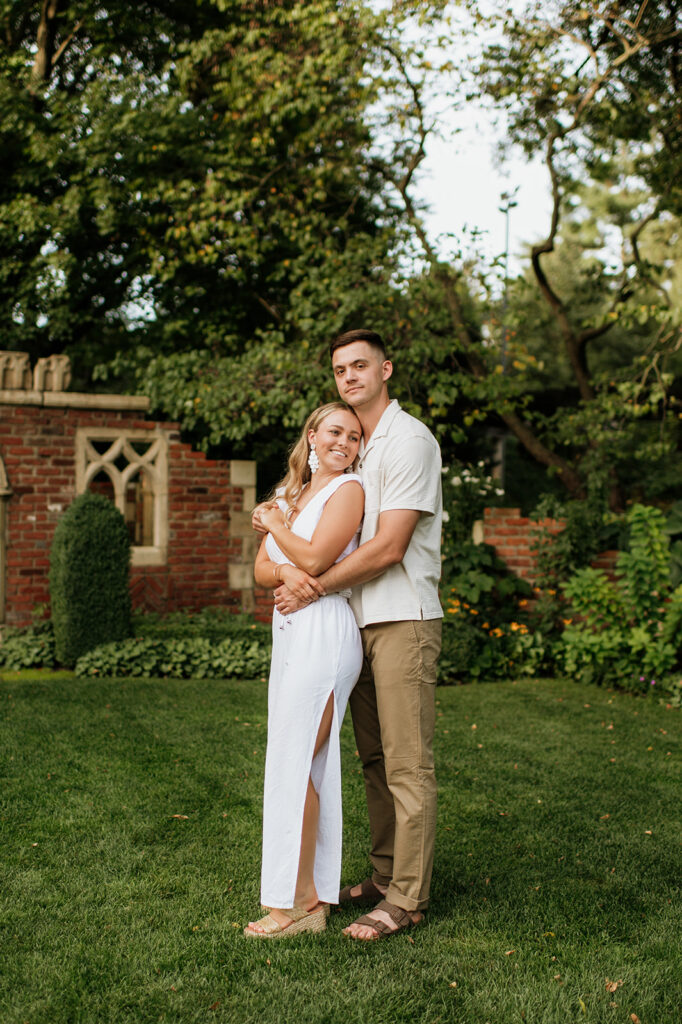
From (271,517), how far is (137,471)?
7119 millimetres

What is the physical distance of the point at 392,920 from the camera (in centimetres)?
306

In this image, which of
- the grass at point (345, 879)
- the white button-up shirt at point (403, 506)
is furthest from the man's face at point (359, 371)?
the grass at point (345, 879)

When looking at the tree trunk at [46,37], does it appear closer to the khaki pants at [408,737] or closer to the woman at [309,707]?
the woman at [309,707]

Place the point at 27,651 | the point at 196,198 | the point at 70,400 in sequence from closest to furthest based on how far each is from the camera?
the point at 27,651 → the point at 70,400 → the point at 196,198

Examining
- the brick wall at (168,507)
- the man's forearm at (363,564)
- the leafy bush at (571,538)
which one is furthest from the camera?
the brick wall at (168,507)

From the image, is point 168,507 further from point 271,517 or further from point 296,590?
point 296,590

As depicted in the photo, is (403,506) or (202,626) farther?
(202,626)

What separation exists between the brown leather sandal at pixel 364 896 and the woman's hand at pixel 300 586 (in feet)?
3.79

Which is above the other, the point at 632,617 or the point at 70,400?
the point at 70,400

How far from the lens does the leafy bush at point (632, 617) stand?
6.96m

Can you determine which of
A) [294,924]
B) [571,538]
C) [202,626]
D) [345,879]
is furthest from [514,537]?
[294,924]

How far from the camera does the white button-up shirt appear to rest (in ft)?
10.1

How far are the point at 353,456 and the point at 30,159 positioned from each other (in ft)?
33.3

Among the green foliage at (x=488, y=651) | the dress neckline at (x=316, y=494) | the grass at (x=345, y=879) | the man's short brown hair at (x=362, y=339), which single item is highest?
the man's short brown hair at (x=362, y=339)
